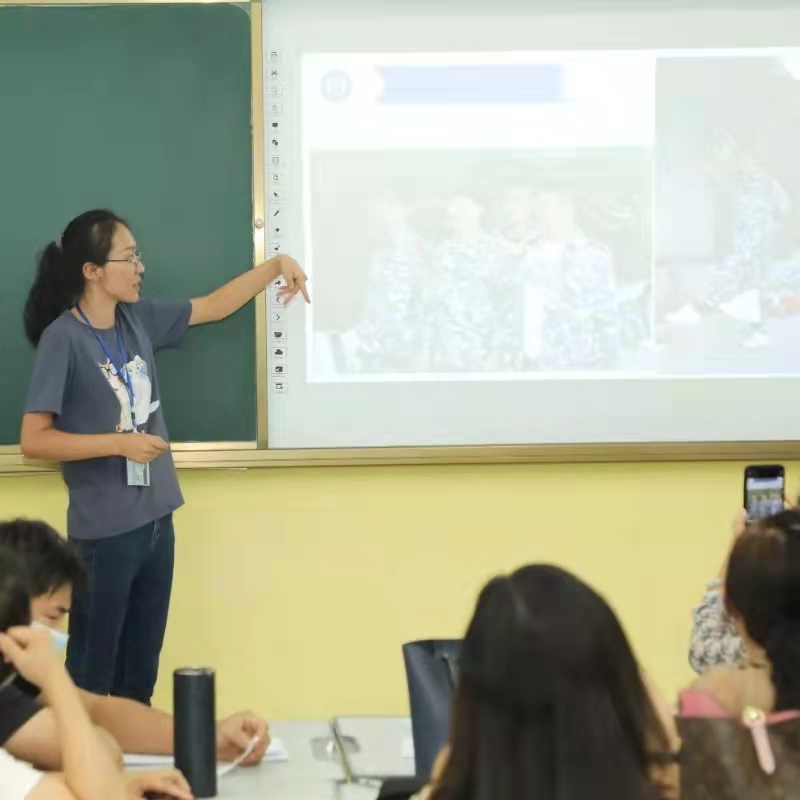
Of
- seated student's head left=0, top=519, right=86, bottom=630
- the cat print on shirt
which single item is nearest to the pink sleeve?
seated student's head left=0, top=519, right=86, bottom=630

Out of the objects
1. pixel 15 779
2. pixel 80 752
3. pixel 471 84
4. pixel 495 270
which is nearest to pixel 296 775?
pixel 80 752

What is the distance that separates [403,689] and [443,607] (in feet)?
0.85

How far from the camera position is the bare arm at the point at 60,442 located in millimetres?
3039

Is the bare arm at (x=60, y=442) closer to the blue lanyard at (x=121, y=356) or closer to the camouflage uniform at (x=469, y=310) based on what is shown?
the blue lanyard at (x=121, y=356)

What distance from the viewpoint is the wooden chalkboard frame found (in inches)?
135

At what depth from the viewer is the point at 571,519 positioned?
11.8 feet

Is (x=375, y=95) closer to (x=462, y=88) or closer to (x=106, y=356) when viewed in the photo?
(x=462, y=88)

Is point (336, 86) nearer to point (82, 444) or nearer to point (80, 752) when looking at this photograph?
point (82, 444)

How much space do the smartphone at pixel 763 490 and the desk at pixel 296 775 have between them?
98cm

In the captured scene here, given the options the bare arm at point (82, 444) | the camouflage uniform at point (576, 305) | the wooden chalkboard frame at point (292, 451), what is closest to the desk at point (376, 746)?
the bare arm at point (82, 444)

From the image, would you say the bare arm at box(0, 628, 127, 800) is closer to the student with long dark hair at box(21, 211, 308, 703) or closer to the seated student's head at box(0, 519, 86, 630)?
the seated student's head at box(0, 519, 86, 630)

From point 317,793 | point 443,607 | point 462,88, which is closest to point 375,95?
point 462,88

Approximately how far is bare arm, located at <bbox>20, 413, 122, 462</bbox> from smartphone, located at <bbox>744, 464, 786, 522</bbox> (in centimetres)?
146

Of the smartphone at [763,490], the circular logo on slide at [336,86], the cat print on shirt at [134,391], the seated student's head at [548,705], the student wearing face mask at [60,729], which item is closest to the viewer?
the seated student's head at [548,705]
